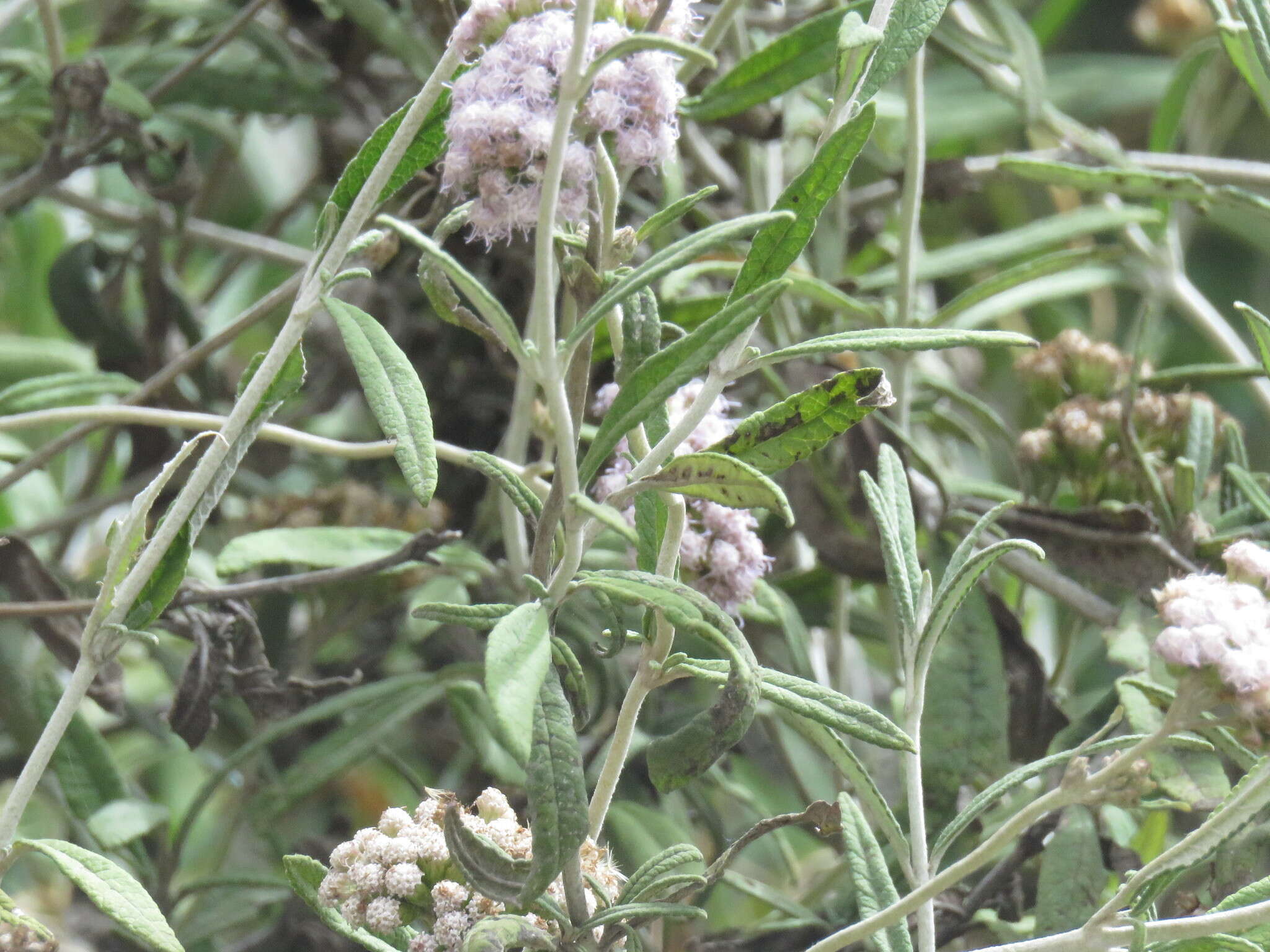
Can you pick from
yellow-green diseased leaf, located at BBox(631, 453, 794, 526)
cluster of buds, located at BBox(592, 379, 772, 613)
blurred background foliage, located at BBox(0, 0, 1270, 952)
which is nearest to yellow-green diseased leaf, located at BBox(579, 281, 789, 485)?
yellow-green diseased leaf, located at BBox(631, 453, 794, 526)

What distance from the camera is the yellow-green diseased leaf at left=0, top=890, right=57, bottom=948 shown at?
24.0 inches

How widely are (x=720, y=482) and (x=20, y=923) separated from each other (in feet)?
1.30

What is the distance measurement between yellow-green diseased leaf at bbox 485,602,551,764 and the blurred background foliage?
0.26 m

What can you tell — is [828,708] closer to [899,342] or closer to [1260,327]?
[899,342]

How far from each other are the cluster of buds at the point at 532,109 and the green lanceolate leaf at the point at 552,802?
221 mm

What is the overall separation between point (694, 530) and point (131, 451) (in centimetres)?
73

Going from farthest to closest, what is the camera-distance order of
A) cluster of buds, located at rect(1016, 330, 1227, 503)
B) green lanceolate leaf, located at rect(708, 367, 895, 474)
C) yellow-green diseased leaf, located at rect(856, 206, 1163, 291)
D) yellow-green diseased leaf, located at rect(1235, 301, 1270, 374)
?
1. yellow-green diseased leaf, located at rect(856, 206, 1163, 291)
2. cluster of buds, located at rect(1016, 330, 1227, 503)
3. yellow-green diseased leaf, located at rect(1235, 301, 1270, 374)
4. green lanceolate leaf, located at rect(708, 367, 895, 474)

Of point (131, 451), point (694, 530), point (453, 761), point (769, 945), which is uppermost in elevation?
point (694, 530)

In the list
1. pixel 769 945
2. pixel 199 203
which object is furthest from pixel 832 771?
pixel 199 203

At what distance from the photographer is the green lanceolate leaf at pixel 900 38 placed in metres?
0.68

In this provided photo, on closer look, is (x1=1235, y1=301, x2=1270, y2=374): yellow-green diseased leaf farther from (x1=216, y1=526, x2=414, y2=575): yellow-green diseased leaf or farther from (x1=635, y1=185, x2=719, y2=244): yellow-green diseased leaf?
(x1=216, y1=526, x2=414, y2=575): yellow-green diseased leaf

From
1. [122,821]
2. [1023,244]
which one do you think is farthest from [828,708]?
[1023,244]

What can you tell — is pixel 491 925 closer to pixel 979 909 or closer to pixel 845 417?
pixel 845 417

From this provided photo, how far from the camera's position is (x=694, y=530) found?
78 cm
